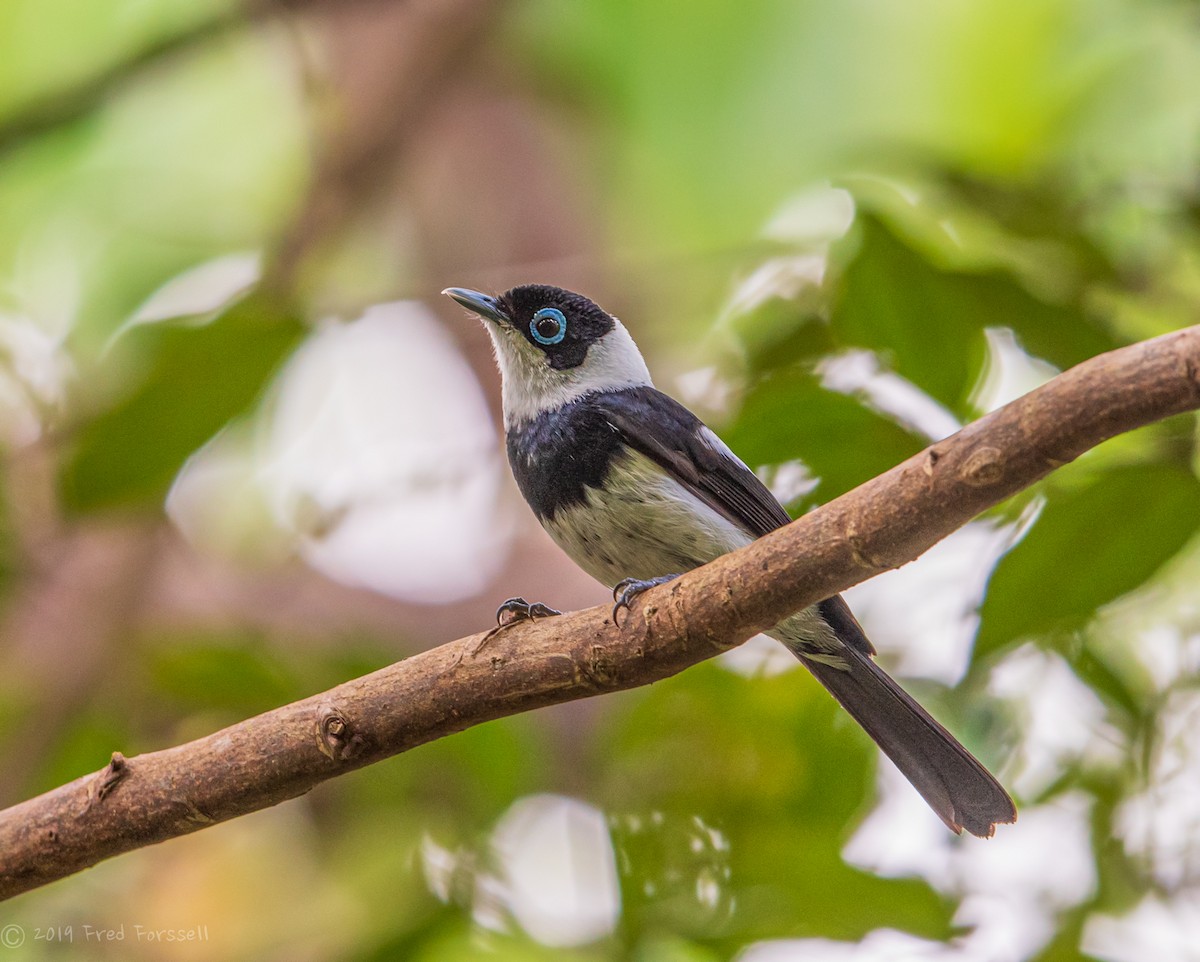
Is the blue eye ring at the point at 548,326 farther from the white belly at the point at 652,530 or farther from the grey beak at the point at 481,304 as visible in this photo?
the white belly at the point at 652,530

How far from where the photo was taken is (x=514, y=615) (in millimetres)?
2326

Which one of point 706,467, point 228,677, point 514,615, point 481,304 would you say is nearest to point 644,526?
point 706,467

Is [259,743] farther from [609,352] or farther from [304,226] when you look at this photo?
[304,226]

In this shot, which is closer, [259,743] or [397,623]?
[259,743]

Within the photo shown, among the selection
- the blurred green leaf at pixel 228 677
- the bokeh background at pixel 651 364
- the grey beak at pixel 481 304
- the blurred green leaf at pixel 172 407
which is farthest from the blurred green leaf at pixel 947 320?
the blurred green leaf at pixel 228 677

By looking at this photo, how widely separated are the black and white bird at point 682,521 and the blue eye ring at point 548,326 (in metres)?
0.33

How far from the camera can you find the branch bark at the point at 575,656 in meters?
1.73

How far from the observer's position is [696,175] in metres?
5.21

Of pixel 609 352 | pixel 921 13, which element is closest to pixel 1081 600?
pixel 609 352

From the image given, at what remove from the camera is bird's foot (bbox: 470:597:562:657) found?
2186mm

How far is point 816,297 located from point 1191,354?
51.2 inches

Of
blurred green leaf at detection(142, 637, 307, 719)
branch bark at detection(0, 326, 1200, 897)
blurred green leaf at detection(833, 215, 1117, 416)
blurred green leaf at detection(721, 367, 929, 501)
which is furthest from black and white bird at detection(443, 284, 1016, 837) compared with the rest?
blurred green leaf at detection(142, 637, 307, 719)

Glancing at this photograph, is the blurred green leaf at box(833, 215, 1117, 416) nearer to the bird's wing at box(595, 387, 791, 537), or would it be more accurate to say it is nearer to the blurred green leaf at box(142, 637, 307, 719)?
the bird's wing at box(595, 387, 791, 537)

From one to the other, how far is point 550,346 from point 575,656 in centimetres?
150
